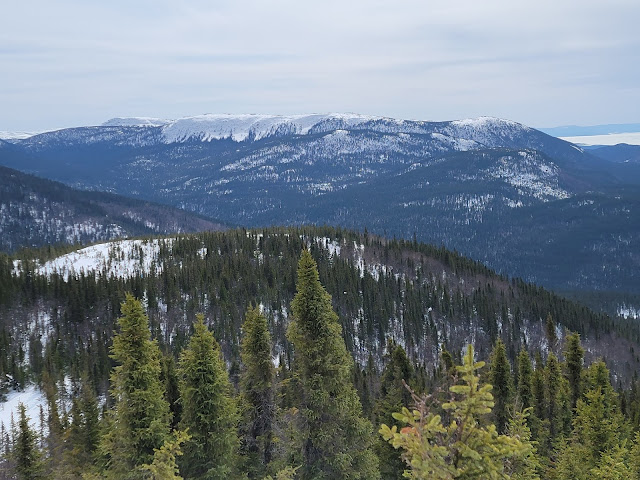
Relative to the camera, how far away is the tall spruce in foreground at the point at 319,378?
71.9 ft

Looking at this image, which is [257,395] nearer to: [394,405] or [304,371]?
[304,371]

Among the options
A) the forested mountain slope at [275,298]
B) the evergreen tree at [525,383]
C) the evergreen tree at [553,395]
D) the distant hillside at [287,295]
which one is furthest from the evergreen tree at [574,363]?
the distant hillside at [287,295]

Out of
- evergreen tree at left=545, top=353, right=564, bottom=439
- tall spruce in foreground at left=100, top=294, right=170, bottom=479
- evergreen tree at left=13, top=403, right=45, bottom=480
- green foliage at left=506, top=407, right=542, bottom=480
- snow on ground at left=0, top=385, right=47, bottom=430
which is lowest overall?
snow on ground at left=0, top=385, right=47, bottom=430

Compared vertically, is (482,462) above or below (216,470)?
above

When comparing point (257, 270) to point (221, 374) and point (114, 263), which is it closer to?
point (114, 263)

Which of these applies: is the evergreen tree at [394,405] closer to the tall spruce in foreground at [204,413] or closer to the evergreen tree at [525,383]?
the tall spruce in foreground at [204,413]

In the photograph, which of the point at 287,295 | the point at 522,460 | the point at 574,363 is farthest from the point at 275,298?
the point at 522,460

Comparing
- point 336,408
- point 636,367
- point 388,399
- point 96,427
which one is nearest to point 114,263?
point 96,427

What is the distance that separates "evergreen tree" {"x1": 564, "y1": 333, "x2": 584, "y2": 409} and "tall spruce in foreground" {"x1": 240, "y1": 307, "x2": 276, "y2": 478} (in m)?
39.6

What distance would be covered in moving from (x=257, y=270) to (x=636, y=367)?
13316 centimetres

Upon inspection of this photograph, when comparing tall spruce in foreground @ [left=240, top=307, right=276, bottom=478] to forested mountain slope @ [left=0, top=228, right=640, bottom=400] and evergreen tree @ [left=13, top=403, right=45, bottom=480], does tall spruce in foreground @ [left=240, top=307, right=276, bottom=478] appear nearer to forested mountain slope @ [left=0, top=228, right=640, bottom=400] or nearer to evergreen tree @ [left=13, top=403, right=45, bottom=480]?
evergreen tree @ [left=13, top=403, right=45, bottom=480]

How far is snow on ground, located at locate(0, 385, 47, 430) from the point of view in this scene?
66.8m

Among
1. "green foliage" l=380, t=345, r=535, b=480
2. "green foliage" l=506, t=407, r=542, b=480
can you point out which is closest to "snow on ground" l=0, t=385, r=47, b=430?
"green foliage" l=506, t=407, r=542, b=480

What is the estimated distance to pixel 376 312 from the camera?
150 meters
